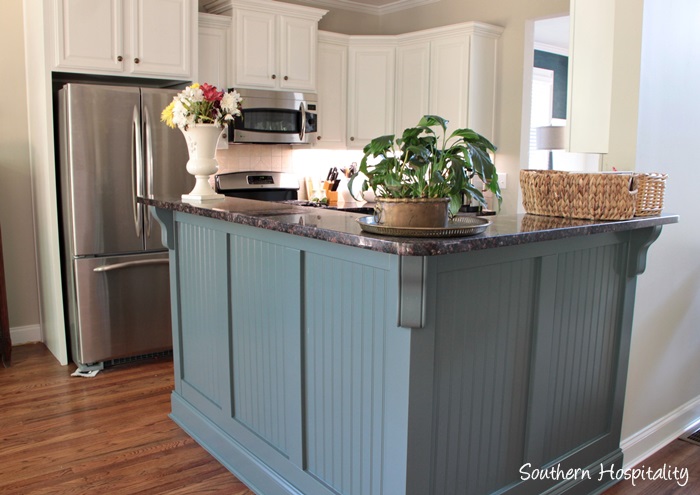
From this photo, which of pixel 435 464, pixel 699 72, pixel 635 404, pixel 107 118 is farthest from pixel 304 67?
pixel 435 464

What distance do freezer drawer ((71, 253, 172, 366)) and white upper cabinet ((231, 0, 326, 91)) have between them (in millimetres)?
1581

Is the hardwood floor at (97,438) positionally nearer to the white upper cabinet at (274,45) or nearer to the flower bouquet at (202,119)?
the flower bouquet at (202,119)

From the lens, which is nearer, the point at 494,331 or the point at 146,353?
the point at 494,331

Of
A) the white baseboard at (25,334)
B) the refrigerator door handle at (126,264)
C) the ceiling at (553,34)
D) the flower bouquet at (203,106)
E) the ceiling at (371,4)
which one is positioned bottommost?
the white baseboard at (25,334)

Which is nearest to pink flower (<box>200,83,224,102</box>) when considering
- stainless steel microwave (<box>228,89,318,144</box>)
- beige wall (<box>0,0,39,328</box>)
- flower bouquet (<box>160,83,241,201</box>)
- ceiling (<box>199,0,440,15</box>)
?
flower bouquet (<box>160,83,241,201</box>)

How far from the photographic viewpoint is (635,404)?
265cm

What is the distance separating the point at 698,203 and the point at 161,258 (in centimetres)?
296

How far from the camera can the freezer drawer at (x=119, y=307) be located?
3.74 metres

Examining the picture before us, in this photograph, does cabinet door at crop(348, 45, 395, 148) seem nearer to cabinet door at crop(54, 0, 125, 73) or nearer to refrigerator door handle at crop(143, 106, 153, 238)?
refrigerator door handle at crop(143, 106, 153, 238)

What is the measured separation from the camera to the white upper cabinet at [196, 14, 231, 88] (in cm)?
445

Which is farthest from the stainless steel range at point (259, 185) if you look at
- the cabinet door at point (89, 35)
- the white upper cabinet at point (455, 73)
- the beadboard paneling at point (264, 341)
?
the beadboard paneling at point (264, 341)

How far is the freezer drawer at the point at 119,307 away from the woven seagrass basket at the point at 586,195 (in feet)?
8.22

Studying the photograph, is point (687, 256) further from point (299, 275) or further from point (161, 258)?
point (161, 258)

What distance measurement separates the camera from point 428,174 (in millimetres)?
1705
